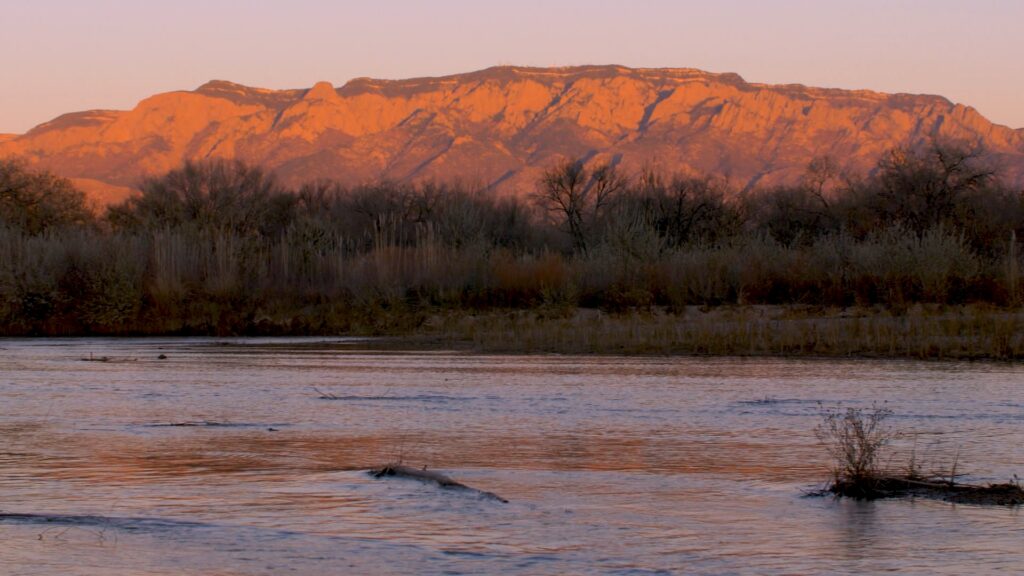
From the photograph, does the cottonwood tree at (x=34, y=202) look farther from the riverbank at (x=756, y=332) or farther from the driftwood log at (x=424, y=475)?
the driftwood log at (x=424, y=475)

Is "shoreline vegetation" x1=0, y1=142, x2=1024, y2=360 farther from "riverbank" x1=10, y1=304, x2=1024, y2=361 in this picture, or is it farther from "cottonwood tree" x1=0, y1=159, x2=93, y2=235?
"cottonwood tree" x1=0, y1=159, x2=93, y2=235

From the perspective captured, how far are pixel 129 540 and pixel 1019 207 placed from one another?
55819mm

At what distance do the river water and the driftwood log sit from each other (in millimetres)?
139

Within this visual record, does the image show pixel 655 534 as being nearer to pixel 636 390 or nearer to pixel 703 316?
pixel 636 390

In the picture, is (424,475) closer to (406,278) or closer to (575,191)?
(406,278)

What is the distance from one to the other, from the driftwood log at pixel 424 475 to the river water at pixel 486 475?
0.14 m

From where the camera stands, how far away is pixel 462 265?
39.3m

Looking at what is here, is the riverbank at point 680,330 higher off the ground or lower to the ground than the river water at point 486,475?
higher

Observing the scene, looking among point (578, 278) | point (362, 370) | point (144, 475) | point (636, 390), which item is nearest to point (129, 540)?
point (144, 475)

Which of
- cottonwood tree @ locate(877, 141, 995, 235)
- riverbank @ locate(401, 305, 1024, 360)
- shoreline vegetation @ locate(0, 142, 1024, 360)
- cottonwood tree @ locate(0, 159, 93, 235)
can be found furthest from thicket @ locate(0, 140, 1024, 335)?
cottonwood tree @ locate(0, 159, 93, 235)

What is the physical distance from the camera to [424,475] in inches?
428

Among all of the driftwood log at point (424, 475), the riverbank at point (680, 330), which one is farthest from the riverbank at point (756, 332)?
the driftwood log at point (424, 475)

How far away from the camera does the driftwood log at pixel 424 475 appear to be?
411 inches

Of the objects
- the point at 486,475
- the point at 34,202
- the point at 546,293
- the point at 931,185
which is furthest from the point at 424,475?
the point at 34,202
